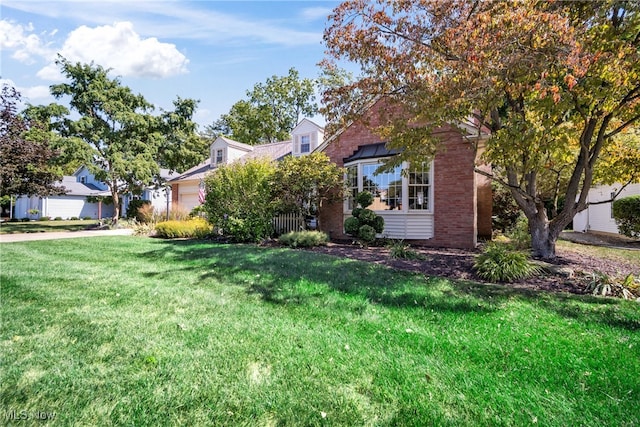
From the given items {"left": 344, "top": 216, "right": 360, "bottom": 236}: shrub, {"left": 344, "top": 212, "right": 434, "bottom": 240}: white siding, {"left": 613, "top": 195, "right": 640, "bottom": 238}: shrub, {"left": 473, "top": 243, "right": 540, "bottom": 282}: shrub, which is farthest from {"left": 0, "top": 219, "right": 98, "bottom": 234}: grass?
{"left": 613, "top": 195, "right": 640, "bottom": 238}: shrub

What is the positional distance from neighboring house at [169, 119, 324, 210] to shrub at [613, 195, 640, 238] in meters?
14.5

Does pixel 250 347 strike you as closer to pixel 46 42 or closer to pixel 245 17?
pixel 46 42

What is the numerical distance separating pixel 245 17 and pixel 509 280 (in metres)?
7.99

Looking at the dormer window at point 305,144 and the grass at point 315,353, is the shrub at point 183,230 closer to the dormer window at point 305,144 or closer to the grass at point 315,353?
the dormer window at point 305,144

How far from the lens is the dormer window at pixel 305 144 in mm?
17844

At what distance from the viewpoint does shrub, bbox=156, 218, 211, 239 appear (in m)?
13.6

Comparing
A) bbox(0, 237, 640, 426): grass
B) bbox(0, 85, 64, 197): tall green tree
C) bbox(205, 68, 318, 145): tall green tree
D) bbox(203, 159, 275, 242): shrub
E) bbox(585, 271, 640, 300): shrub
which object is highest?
bbox(205, 68, 318, 145): tall green tree

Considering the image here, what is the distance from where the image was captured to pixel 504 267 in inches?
244

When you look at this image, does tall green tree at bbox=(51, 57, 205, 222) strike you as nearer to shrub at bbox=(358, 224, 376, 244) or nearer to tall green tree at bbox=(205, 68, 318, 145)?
tall green tree at bbox=(205, 68, 318, 145)

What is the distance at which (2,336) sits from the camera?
3568mm

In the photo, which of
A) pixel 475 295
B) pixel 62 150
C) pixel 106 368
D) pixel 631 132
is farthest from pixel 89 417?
pixel 62 150

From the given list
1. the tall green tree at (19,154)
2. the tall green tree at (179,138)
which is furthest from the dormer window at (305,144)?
the tall green tree at (19,154)

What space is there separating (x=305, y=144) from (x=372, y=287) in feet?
44.5

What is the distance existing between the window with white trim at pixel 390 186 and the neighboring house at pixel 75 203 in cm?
2399
